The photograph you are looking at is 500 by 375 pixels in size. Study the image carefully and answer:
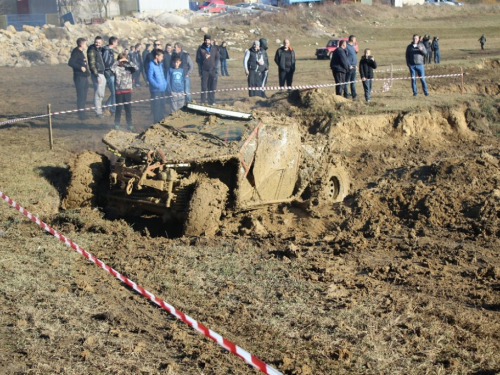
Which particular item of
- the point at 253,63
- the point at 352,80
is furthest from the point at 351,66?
the point at 253,63

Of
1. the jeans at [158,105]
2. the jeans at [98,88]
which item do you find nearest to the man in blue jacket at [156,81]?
the jeans at [158,105]

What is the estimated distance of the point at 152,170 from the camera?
9.34 meters

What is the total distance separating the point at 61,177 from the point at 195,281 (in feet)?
16.9

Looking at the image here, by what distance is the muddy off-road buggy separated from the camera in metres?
9.35

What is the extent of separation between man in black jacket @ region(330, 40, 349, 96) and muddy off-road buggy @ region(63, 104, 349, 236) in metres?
6.99

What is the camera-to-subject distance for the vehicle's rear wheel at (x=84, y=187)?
1027 cm

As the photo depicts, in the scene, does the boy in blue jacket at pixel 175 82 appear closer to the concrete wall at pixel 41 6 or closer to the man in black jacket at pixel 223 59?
the man in black jacket at pixel 223 59

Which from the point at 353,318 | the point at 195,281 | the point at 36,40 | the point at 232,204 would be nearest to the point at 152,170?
the point at 232,204

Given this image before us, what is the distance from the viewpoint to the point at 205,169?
32.4 ft

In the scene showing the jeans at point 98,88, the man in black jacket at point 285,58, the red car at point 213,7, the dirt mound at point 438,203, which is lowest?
the dirt mound at point 438,203

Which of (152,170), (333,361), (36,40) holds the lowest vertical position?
(333,361)

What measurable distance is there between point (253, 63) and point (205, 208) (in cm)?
1009

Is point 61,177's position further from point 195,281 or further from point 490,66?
point 490,66

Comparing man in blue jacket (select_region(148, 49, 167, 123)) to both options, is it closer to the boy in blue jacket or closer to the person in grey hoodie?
the boy in blue jacket
